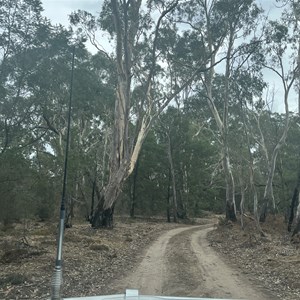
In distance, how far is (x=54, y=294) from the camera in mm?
3551

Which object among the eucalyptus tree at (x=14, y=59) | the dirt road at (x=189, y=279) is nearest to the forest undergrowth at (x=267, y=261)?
the dirt road at (x=189, y=279)

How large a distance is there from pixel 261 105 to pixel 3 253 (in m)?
21.8

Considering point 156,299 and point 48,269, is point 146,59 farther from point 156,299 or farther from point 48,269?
point 156,299

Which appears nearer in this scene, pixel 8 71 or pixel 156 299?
pixel 156 299

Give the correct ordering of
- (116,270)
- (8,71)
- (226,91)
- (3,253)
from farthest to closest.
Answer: (226,91) < (8,71) < (3,253) < (116,270)

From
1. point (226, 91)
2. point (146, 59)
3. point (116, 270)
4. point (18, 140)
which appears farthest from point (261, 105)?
point (116, 270)

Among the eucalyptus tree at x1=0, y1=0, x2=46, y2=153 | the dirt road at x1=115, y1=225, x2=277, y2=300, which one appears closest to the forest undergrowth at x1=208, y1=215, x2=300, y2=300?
the dirt road at x1=115, y1=225, x2=277, y2=300

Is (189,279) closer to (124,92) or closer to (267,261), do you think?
(267,261)

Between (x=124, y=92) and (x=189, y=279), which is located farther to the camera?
(x=124, y=92)

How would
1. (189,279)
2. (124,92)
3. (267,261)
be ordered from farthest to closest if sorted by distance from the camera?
(124,92) < (267,261) < (189,279)

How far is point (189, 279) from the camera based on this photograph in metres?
10.1

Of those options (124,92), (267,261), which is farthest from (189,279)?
(124,92)

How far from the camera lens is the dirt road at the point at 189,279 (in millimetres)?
8633

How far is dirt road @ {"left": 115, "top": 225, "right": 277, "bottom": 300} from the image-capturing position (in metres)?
8.63
